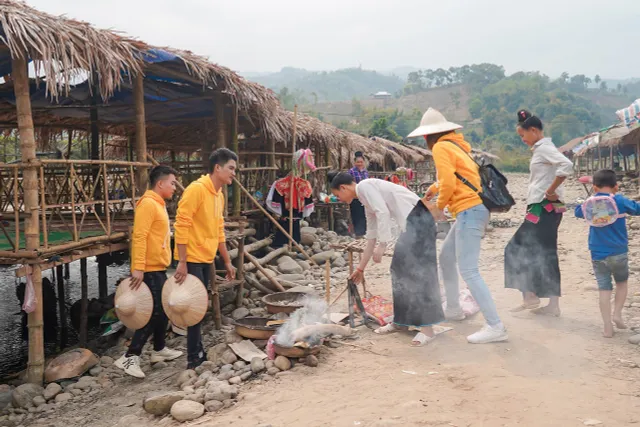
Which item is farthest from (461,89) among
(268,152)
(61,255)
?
(61,255)

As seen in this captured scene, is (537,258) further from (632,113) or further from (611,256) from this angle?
(632,113)

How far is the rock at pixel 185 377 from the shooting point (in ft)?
13.9

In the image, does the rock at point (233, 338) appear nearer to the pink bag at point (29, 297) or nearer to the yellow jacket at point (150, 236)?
the yellow jacket at point (150, 236)

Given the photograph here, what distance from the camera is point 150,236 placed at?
15.0 feet

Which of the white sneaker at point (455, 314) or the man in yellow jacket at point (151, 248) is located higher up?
the man in yellow jacket at point (151, 248)

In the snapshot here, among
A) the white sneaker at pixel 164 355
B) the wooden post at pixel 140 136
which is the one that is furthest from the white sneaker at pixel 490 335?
the wooden post at pixel 140 136

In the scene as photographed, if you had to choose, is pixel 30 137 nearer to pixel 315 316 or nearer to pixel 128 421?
pixel 128 421

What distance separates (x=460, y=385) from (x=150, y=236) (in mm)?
2965

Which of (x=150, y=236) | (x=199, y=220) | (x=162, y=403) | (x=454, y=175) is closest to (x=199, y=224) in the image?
(x=199, y=220)

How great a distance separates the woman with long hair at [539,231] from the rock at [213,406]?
2849 mm

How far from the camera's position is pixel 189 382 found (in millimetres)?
4164

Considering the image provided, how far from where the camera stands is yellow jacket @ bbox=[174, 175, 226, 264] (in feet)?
13.6

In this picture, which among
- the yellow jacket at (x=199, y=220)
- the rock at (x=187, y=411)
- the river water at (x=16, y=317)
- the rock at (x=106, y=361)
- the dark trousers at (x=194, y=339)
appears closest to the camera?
the rock at (x=187, y=411)

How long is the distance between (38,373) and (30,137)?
2.23 m
